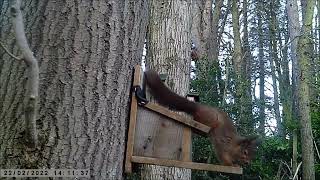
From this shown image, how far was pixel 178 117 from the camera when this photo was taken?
191 centimetres

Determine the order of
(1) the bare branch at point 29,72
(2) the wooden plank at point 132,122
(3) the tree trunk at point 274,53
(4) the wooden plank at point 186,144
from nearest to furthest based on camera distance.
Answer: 1. (1) the bare branch at point 29,72
2. (2) the wooden plank at point 132,122
3. (4) the wooden plank at point 186,144
4. (3) the tree trunk at point 274,53

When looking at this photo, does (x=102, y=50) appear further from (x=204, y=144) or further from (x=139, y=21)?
(x=204, y=144)

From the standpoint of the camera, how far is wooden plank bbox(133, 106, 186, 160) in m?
1.83

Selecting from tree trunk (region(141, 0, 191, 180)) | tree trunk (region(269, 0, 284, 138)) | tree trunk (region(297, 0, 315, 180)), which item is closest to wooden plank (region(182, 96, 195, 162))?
tree trunk (region(141, 0, 191, 180))

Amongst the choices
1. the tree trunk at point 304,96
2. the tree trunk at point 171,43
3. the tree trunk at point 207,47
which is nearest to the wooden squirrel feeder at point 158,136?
the tree trunk at point 171,43

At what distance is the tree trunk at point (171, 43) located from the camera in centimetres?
471

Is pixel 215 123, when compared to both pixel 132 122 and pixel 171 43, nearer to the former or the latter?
pixel 132 122

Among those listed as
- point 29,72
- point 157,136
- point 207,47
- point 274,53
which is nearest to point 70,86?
point 29,72

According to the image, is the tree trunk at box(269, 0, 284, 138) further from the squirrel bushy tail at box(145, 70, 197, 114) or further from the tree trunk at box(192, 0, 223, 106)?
the squirrel bushy tail at box(145, 70, 197, 114)

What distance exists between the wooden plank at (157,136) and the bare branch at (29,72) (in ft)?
1.84

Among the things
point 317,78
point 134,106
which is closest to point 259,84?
point 317,78

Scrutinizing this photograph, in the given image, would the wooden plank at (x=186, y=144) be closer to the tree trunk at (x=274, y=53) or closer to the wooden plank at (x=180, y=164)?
the wooden plank at (x=180, y=164)

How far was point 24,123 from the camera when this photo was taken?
136cm

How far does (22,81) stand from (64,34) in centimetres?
19
